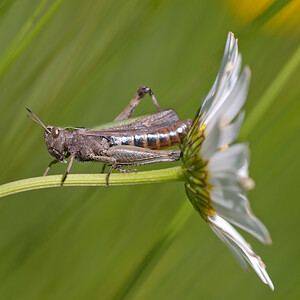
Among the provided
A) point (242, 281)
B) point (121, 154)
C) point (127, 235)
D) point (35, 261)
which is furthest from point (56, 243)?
point (242, 281)

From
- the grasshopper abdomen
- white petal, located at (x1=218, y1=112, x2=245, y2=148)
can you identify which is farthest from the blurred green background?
white petal, located at (x1=218, y1=112, x2=245, y2=148)

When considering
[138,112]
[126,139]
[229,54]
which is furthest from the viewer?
[138,112]

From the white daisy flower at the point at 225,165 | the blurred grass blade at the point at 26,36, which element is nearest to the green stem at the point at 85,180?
the white daisy flower at the point at 225,165

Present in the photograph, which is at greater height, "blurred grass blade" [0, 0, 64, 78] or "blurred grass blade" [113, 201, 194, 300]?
"blurred grass blade" [0, 0, 64, 78]

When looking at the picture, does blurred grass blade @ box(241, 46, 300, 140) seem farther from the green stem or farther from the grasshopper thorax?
the grasshopper thorax

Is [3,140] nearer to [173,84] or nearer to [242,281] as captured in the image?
[173,84]

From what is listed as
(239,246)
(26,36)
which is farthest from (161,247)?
(26,36)

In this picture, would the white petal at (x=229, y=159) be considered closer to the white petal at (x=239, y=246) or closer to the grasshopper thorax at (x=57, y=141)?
the white petal at (x=239, y=246)

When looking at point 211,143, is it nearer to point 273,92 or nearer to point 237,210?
point 237,210
